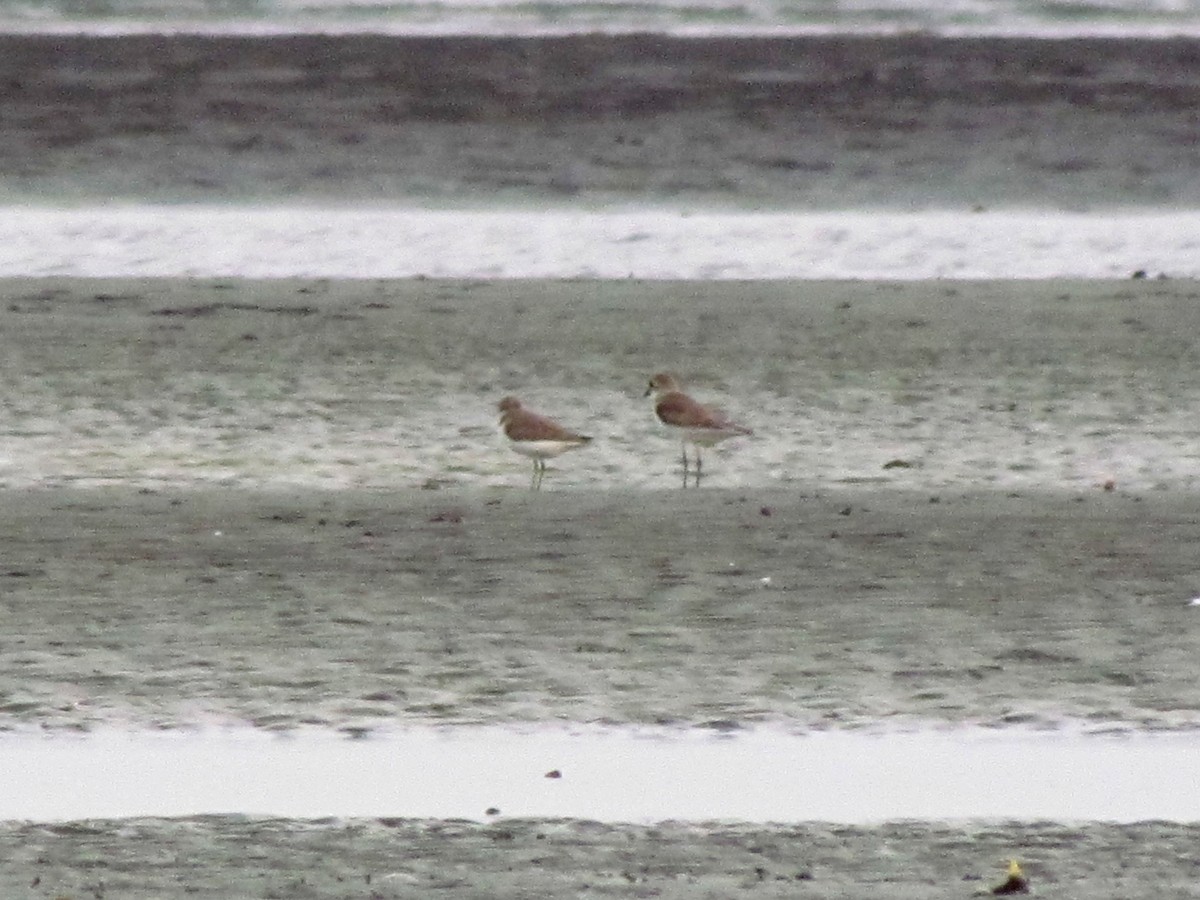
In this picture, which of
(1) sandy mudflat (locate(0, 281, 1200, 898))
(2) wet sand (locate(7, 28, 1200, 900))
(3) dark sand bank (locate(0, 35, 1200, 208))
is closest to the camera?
(1) sandy mudflat (locate(0, 281, 1200, 898))

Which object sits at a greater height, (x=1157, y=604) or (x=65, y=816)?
(x=1157, y=604)

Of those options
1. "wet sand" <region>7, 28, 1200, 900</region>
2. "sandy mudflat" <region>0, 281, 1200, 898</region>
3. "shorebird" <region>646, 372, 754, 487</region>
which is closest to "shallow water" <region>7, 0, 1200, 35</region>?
"wet sand" <region>7, 28, 1200, 900</region>

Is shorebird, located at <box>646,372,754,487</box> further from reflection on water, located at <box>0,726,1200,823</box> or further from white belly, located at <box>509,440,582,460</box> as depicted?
reflection on water, located at <box>0,726,1200,823</box>

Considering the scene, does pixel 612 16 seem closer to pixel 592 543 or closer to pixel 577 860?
pixel 592 543

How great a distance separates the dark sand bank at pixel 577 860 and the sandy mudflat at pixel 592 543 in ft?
0.04

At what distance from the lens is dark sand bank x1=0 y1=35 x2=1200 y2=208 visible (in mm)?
15852

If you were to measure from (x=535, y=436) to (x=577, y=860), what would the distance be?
13.8 ft

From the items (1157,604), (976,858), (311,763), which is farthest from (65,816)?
(1157,604)

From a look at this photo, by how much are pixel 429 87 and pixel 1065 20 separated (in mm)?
5012

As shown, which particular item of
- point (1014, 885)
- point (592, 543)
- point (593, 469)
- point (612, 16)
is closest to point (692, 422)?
point (593, 469)

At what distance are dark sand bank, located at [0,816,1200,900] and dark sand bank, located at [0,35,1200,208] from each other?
9.88 metres

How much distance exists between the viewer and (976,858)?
568 cm

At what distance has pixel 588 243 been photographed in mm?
14734

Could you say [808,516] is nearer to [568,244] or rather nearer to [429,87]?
[568,244]
